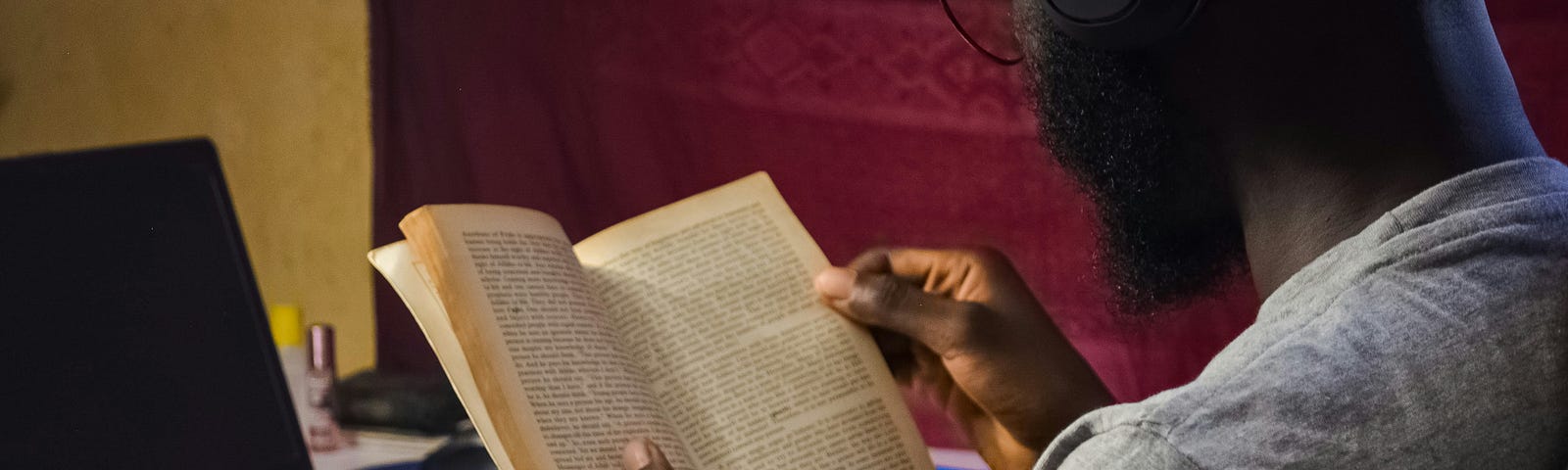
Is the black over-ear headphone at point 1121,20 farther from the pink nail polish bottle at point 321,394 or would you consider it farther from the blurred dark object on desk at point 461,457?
the pink nail polish bottle at point 321,394

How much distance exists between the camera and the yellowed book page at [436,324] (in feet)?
2.40

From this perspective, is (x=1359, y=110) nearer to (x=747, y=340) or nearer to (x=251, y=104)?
(x=747, y=340)

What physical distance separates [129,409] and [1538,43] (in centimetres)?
150

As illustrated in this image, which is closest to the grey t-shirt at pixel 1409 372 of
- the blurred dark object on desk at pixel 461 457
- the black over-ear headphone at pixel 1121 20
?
the black over-ear headphone at pixel 1121 20

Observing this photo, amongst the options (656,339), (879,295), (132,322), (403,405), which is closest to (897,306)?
(879,295)

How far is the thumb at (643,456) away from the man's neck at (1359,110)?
13.4 inches

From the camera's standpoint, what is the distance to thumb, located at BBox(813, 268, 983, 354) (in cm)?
87

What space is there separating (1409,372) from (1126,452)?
0.12 m

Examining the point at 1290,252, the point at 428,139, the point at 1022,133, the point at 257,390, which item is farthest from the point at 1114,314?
the point at 428,139

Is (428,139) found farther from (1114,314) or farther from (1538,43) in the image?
(1538,43)

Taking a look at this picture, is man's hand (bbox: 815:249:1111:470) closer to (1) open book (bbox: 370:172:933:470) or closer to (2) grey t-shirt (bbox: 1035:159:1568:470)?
(1) open book (bbox: 370:172:933:470)

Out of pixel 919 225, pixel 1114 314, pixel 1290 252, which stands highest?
pixel 1290 252

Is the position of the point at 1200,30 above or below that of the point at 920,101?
above

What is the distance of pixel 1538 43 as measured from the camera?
1.56 m
